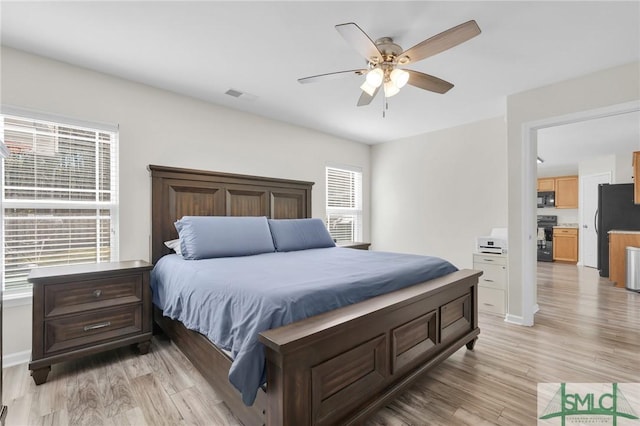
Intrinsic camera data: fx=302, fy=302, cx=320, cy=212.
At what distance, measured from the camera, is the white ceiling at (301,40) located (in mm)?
2023

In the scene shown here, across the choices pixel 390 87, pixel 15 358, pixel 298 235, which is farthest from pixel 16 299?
pixel 390 87

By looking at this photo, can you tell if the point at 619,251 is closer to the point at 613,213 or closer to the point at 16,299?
the point at 613,213

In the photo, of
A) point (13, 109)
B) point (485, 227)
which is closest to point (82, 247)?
point (13, 109)

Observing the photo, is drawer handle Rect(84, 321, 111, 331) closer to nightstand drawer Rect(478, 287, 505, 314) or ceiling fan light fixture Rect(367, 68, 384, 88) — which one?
ceiling fan light fixture Rect(367, 68, 384, 88)

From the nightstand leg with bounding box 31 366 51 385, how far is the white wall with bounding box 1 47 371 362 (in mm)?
589

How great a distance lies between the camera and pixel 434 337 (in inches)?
85.8

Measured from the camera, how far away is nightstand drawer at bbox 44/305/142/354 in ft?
7.28

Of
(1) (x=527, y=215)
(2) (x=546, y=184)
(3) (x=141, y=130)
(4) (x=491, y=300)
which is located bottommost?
(4) (x=491, y=300)

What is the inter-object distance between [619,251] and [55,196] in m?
7.91

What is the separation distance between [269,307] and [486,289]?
3.26 metres

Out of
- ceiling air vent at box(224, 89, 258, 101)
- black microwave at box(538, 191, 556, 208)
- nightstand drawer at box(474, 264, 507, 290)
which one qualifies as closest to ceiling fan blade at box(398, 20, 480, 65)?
ceiling air vent at box(224, 89, 258, 101)

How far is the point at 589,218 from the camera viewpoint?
6.85 metres

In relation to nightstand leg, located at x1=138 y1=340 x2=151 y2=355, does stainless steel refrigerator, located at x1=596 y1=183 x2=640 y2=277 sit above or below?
above

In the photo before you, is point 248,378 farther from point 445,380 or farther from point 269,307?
point 445,380
